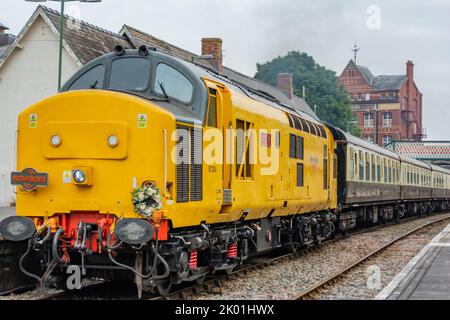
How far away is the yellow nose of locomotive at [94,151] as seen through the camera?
9102mm

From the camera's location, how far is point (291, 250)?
16875 millimetres

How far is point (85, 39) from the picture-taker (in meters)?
27.8

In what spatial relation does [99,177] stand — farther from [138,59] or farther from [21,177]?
[138,59]

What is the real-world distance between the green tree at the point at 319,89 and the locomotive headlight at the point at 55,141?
61064mm

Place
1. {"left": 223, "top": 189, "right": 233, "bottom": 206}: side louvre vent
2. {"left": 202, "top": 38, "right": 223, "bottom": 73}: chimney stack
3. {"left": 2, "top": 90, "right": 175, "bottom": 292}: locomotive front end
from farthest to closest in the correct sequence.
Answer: {"left": 202, "top": 38, "right": 223, "bottom": 73}: chimney stack, {"left": 223, "top": 189, "right": 233, "bottom": 206}: side louvre vent, {"left": 2, "top": 90, "right": 175, "bottom": 292}: locomotive front end

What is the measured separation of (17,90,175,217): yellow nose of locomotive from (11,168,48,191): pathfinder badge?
6cm

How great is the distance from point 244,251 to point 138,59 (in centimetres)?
418

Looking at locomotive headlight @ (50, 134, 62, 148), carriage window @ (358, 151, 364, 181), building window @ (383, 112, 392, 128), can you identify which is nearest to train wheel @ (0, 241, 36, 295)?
locomotive headlight @ (50, 134, 62, 148)

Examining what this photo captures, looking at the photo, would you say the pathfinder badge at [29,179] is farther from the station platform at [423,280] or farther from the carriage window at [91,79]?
the station platform at [423,280]

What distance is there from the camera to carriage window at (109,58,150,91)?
10.3 m

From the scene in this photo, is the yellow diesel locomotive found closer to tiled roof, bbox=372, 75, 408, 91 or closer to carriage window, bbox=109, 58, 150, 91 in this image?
carriage window, bbox=109, 58, 150, 91

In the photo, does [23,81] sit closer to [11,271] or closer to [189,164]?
[11,271]

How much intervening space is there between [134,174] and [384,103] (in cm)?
9413

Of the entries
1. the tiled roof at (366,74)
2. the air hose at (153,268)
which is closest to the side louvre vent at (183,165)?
the air hose at (153,268)
